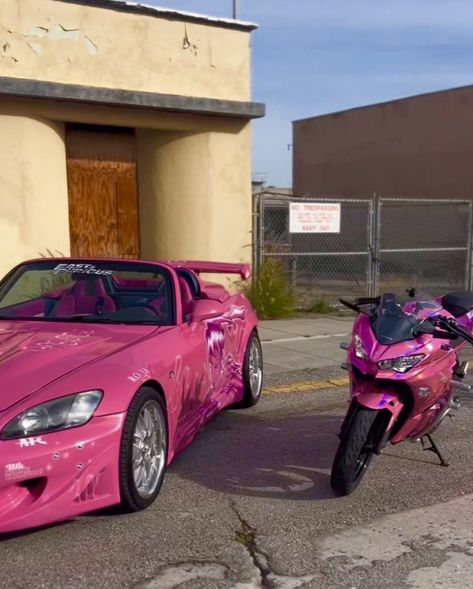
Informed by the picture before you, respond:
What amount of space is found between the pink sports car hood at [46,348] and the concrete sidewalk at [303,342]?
3.76m

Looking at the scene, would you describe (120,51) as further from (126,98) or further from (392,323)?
(392,323)

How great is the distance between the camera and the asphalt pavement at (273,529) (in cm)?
344

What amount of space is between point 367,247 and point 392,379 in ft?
30.1

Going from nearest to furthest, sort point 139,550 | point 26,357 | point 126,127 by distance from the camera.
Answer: point 139,550 → point 26,357 → point 126,127

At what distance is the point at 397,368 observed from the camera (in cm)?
429

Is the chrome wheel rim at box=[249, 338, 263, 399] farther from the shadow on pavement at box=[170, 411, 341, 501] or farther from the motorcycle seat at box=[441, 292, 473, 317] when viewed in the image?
the motorcycle seat at box=[441, 292, 473, 317]

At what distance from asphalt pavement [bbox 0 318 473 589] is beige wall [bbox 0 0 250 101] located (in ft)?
21.1

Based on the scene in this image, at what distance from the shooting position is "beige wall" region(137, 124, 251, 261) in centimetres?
1153

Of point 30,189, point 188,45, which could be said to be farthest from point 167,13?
point 30,189

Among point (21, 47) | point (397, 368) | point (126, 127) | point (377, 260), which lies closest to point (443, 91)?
point (377, 260)

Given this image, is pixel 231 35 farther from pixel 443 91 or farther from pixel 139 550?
pixel 443 91

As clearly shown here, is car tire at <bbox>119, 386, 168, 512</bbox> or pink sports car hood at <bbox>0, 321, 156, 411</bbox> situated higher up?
pink sports car hood at <bbox>0, 321, 156, 411</bbox>

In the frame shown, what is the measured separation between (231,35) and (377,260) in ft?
15.0

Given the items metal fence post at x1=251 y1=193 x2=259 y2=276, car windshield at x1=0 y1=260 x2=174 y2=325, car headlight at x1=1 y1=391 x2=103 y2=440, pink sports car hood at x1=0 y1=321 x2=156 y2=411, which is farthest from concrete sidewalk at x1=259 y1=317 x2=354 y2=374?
car headlight at x1=1 y1=391 x2=103 y2=440
